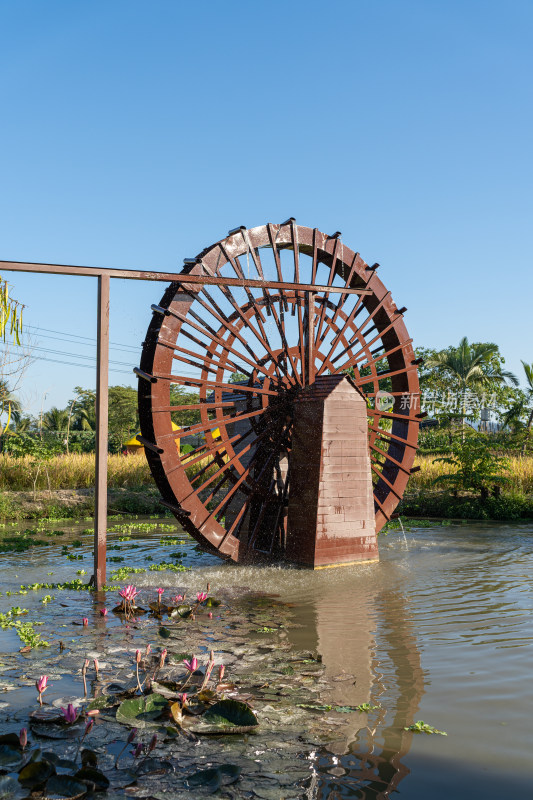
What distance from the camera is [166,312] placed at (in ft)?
24.3

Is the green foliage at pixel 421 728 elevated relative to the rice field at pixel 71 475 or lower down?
lower down

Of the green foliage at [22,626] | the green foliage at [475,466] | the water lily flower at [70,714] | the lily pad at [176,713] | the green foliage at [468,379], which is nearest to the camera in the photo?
the water lily flower at [70,714]

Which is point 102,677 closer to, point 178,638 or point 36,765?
point 178,638

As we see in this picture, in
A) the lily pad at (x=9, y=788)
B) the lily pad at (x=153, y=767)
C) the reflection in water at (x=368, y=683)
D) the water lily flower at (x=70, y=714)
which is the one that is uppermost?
the water lily flower at (x=70, y=714)

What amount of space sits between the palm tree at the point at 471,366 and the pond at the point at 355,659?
19.7 meters

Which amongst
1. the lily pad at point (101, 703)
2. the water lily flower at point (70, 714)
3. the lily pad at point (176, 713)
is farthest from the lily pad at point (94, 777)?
the lily pad at point (101, 703)

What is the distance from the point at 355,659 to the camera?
4.17 metres

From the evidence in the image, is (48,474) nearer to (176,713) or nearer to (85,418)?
(176,713)

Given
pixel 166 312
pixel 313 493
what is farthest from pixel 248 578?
pixel 166 312

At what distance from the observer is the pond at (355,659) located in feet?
8.82

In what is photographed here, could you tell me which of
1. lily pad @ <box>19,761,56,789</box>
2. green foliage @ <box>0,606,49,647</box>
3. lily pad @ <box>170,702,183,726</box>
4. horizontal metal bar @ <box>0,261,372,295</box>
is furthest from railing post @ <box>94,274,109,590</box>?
lily pad @ <box>19,761,56,789</box>

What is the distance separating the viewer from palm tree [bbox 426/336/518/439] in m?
27.1

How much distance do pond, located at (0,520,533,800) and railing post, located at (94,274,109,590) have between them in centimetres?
44

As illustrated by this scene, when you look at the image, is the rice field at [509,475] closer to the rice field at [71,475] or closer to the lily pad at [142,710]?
the rice field at [71,475]
